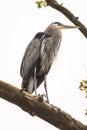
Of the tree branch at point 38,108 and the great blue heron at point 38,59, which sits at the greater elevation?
the tree branch at point 38,108

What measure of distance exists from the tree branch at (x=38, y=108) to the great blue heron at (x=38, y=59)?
70.5 inches

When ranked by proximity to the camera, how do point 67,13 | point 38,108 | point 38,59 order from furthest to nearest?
point 38,59 < point 67,13 < point 38,108

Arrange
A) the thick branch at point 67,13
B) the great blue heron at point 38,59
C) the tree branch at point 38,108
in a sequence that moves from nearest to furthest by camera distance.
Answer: the tree branch at point 38,108 → the thick branch at point 67,13 → the great blue heron at point 38,59

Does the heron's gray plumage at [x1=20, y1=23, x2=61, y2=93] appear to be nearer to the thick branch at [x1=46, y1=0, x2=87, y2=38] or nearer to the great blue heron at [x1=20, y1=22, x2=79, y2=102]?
the great blue heron at [x1=20, y1=22, x2=79, y2=102]

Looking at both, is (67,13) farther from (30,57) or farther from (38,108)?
(38,108)

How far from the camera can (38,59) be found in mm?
5672

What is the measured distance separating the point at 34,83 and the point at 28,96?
2.13m

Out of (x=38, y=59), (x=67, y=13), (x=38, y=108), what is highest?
(x=67, y=13)

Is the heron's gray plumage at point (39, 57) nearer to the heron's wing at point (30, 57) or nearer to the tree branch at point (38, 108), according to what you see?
the heron's wing at point (30, 57)

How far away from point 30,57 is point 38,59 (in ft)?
0.41

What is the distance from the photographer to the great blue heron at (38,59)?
5535 millimetres

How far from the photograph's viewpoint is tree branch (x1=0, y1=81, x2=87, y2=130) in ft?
10.6

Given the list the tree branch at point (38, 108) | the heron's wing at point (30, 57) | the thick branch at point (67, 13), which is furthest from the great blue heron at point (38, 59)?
the tree branch at point (38, 108)

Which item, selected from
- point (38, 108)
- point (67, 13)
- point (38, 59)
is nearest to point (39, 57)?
point (38, 59)
